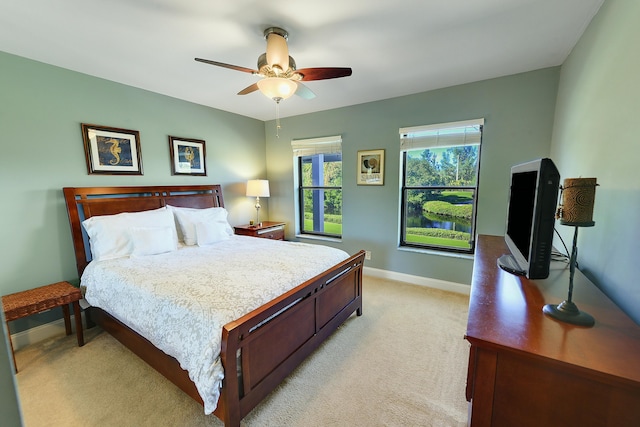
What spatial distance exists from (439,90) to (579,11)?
1430 millimetres

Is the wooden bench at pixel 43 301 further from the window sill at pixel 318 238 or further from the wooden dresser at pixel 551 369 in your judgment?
the wooden dresser at pixel 551 369

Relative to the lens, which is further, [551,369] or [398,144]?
[398,144]

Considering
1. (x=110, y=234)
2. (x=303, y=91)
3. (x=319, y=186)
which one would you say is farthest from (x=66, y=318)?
(x=319, y=186)

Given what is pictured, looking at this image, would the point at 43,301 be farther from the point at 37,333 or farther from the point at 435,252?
the point at 435,252

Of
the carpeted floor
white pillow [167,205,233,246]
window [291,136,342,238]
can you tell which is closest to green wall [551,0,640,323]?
the carpeted floor

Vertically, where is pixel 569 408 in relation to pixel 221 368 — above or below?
above

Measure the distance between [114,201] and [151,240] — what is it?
0.68 meters

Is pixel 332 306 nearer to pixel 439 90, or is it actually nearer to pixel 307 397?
pixel 307 397

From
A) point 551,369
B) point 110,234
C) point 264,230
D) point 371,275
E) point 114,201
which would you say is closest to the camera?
point 551,369

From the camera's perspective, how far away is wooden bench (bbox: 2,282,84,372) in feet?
6.71

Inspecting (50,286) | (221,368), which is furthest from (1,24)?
(221,368)

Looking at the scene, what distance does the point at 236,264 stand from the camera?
91.0 inches

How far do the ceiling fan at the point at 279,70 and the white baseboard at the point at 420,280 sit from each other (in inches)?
107

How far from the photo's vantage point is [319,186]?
14.6 ft
